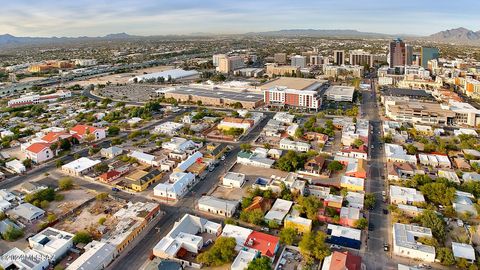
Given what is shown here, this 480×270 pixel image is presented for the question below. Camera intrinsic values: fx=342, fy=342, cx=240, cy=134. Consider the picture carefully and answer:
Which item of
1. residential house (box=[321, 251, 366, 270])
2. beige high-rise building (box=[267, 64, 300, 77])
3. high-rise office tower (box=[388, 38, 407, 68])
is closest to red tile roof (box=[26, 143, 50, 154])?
residential house (box=[321, 251, 366, 270])

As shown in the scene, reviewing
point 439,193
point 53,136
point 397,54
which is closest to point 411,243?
point 439,193

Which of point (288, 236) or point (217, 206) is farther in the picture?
point (217, 206)

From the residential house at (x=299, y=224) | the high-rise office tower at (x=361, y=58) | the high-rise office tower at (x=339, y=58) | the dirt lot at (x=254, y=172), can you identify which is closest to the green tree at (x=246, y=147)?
the dirt lot at (x=254, y=172)

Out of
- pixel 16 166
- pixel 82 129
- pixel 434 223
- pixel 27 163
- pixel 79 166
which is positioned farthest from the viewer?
pixel 82 129

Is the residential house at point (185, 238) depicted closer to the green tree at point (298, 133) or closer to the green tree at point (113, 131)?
the green tree at point (298, 133)

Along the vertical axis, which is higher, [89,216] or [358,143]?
[358,143]

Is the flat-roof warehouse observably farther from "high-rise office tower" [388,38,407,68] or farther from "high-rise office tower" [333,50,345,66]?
"high-rise office tower" [333,50,345,66]

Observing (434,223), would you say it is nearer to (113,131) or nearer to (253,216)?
(253,216)
